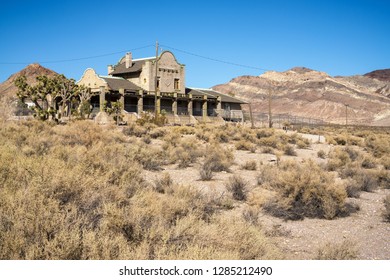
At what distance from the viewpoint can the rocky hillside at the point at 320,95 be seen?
10769 centimetres

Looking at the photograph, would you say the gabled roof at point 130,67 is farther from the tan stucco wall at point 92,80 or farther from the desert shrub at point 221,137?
the desert shrub at point 221,137

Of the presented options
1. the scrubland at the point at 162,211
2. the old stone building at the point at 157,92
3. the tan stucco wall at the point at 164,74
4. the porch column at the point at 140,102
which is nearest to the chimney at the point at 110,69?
the old stone building at the point at 157,92

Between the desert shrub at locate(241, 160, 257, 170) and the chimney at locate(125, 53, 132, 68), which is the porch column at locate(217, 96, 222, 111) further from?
the desert shrub at locate(241, 160, 257, 170)

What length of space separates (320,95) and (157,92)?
93.3m

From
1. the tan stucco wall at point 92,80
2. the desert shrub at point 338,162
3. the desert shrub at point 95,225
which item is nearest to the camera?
the desert shrub at point 95,225

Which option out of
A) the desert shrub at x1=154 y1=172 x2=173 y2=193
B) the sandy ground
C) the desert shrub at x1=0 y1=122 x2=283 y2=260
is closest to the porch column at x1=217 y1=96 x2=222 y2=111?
the sandy ground

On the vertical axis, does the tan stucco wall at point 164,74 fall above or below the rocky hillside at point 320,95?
below

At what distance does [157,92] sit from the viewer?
44.7 meters

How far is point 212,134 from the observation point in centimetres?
2467

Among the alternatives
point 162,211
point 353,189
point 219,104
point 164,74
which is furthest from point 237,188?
point 219,104

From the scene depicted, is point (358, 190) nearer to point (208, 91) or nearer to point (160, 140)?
point (160, 140)

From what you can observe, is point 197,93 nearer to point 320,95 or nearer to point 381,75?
point 320,95

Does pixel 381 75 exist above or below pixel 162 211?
above

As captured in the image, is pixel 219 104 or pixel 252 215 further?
pixel 219 104
